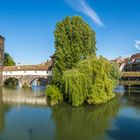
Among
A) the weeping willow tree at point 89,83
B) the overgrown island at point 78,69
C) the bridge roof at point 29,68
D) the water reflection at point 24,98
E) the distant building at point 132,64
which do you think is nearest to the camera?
the weeping willow tree at point 89,83

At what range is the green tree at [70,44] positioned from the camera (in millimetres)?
33719

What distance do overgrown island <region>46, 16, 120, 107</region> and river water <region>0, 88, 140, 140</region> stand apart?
1531mm

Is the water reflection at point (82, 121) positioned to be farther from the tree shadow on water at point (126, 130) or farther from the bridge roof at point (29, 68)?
the bridge roof at point (29, 68)

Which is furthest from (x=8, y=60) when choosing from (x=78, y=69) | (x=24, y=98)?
(x=78, y=69)

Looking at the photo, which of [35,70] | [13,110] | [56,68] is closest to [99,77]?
[56,68]

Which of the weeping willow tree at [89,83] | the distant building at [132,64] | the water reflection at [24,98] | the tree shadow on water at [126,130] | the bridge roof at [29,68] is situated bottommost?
the tree shadow on water at [126,130]

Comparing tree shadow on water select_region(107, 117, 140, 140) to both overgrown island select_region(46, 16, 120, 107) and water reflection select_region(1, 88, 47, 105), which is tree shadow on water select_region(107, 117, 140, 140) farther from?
water reflection select_region(1, 88, 47, 105)

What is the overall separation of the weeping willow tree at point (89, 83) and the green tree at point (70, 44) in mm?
4650

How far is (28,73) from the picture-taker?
57031 mm

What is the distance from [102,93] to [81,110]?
14.5 feet

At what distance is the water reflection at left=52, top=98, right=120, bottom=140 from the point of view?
16.5m

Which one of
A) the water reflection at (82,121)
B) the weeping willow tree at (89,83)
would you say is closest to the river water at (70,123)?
the water reflection at (82,121)

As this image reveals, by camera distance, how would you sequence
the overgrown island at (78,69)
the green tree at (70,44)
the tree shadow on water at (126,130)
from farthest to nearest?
the green tree at (70,44)
the overgrown island at (78,69)
the tree shadow on water at (126,130)

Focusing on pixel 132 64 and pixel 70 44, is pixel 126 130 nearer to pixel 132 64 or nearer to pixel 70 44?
pixel 70 44
